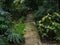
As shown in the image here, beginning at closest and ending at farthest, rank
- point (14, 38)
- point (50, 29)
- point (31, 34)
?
point (14, 38), point (50, 29), point (31, 34)

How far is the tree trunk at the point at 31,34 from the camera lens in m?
5.45

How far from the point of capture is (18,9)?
8023 mm

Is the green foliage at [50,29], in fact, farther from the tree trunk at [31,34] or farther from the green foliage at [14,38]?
the green foliage at [14,38]

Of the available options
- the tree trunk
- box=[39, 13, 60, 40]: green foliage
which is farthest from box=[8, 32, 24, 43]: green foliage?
box=[39, 13, 60, 40]: green foliage

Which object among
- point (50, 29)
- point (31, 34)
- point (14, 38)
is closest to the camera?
point (14, 38)

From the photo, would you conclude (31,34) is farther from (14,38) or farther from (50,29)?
(14,38)

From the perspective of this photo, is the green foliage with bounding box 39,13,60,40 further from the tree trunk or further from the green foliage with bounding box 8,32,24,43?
the green foliage with bounding box 8,32,24,43

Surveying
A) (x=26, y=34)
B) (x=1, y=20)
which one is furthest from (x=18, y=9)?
(x=1, y=20)

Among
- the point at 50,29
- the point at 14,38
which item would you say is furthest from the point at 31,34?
the point at 14,38

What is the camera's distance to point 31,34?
6141 millimetres

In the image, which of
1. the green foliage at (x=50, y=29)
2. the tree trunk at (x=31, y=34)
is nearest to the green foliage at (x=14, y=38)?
the tree trunk at (x=31, y=34)

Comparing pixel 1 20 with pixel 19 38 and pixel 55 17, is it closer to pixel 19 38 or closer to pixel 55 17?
pixel 19 38

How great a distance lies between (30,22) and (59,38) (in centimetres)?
251

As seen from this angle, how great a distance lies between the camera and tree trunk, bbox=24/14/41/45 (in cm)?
545
